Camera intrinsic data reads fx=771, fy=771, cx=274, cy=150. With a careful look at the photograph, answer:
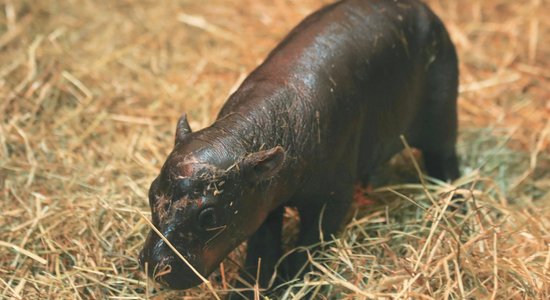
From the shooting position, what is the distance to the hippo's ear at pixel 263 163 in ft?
9.57

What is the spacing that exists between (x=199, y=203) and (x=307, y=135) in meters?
0.63

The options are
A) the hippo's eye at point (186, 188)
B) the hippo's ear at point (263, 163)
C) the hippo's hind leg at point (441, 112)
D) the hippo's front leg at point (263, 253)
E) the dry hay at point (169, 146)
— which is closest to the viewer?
the hippo's eye at point (186, 188)

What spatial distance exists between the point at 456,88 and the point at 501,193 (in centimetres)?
63

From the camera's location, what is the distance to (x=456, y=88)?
4020 mm

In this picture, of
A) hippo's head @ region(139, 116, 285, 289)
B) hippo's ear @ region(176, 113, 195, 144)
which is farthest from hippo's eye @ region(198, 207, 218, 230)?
hippo's ear @ region(176, 113, 195, 144)

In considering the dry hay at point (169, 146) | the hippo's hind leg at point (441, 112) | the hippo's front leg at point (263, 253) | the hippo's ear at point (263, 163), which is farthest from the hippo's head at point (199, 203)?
the hippo's hind leg at point (441, 112)

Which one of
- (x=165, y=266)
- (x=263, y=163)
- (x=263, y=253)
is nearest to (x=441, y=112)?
(x=263, y=253)

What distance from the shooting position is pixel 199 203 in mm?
2816

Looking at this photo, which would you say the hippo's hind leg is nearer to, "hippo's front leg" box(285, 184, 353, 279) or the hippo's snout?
"hippo's front leg" box(285, 184, 353, 279)

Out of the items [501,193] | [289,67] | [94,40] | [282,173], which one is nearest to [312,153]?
[282,173]

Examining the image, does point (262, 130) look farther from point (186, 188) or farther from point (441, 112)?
point (441, 112)

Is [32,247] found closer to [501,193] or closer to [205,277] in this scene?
[205,277]

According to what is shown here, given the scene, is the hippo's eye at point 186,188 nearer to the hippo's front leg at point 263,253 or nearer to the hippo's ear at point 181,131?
the hippo's ear at point 181,131

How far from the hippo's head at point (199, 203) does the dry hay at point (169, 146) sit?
0.22 metres
